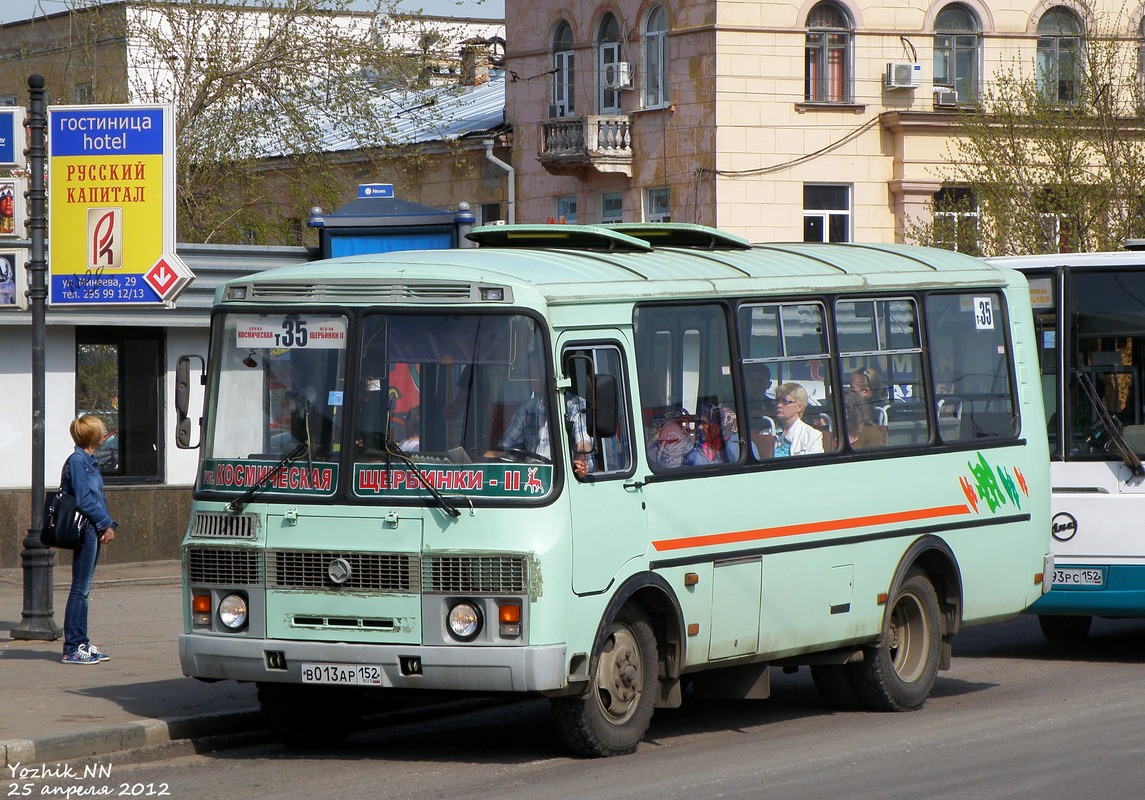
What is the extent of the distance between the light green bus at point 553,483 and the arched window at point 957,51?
25.7 meters

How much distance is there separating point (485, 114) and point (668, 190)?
797 centimetres

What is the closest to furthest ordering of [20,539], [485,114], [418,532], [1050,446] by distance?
[418,532] → [1050,446] → [20,539] → [485,114]

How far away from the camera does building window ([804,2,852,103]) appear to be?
35.5 meters

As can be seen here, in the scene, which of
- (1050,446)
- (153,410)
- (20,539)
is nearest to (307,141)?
(153,410)

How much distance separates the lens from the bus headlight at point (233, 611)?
9.66 metres

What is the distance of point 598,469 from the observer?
9562 mm

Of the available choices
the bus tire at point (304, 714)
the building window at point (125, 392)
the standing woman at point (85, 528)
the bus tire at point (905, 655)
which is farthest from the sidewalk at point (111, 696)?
Answer: the building window at point (125, 392)

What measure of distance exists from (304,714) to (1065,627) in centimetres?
731

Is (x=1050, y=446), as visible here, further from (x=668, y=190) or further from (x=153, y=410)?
(x=668, y=190)

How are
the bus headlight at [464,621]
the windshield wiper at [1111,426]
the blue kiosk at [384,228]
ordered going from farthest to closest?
the blue kiosk at [384,228] → the windshield wiper at [1111,426] → the bus headlight at [464,621]

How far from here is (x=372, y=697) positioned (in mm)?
11625

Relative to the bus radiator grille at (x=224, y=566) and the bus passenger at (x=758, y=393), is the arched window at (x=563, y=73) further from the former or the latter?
the bus radiator grille at (x=224, y=566)

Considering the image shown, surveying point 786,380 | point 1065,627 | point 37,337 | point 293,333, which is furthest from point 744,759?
point 37,337

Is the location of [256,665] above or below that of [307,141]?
below
